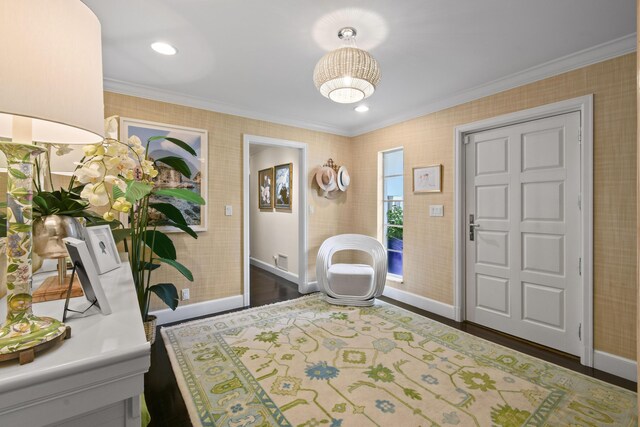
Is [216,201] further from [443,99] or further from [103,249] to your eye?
[443,99]

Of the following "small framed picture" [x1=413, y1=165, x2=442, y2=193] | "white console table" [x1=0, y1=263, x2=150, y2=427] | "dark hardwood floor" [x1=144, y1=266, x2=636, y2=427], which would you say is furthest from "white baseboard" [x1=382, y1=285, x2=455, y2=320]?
"white console table" [x1=0, y1=263, x2=150, y2=427]

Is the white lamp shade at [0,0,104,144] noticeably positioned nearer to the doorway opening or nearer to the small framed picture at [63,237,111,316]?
the small framed picture at [63,237,111,316]

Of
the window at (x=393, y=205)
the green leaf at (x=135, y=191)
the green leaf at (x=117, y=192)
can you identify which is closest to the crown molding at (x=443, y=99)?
the window at (x=393, y=205)

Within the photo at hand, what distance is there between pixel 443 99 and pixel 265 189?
342 cm

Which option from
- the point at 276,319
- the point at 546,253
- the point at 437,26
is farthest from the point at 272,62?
the point at 546,253

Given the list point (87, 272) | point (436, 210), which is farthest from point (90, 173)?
point (436, 210)

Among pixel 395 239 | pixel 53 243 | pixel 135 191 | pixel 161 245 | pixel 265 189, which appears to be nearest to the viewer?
pixel 53 243

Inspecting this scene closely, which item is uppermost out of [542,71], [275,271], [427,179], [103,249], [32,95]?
[542,71]

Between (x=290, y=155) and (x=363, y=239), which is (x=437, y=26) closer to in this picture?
(x=363, y=239)

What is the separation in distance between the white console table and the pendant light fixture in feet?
5.66

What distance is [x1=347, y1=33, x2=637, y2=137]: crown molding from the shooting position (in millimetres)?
2146

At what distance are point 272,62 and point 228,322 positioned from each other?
2493 millimetres

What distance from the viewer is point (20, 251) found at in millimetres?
668

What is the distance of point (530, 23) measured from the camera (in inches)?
76.6
